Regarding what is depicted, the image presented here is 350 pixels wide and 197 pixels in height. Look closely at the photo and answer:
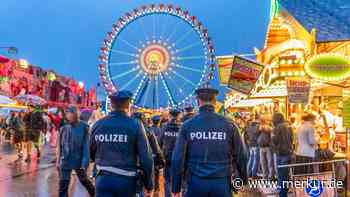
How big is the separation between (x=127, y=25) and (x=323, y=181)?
23857mm

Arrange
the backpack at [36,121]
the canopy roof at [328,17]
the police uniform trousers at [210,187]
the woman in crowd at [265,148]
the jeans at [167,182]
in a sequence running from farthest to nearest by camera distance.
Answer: the backpack at [36,121], the woman in crowd at [265,148], the canopy roof at [328,17], the jeans at [167,182], the police uniform trousers at [210,187]

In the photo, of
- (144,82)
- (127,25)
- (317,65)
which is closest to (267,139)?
(317,65)

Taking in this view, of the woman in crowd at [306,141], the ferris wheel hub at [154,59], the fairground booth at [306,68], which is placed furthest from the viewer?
the ferris wheel hub at [154,59]

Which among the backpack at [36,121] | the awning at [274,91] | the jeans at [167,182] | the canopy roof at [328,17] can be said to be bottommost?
the jeans at [167,182]

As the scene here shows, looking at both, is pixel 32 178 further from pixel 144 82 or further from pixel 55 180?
pixel 144 82

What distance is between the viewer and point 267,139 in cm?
1353

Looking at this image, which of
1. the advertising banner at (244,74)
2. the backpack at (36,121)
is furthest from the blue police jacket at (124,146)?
the backpack at (36,121)

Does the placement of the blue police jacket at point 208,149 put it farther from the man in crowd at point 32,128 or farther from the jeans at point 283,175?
the man in crowd at point 32,128

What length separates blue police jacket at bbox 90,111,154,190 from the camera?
557 centimetres

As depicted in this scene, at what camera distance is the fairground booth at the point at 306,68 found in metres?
11.4

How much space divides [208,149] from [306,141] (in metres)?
4.81

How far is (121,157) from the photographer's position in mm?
5582

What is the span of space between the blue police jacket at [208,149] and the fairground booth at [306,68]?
4.59 meters

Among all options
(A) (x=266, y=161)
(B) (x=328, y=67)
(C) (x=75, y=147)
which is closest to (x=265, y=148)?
(A) (x=266, y=161)
